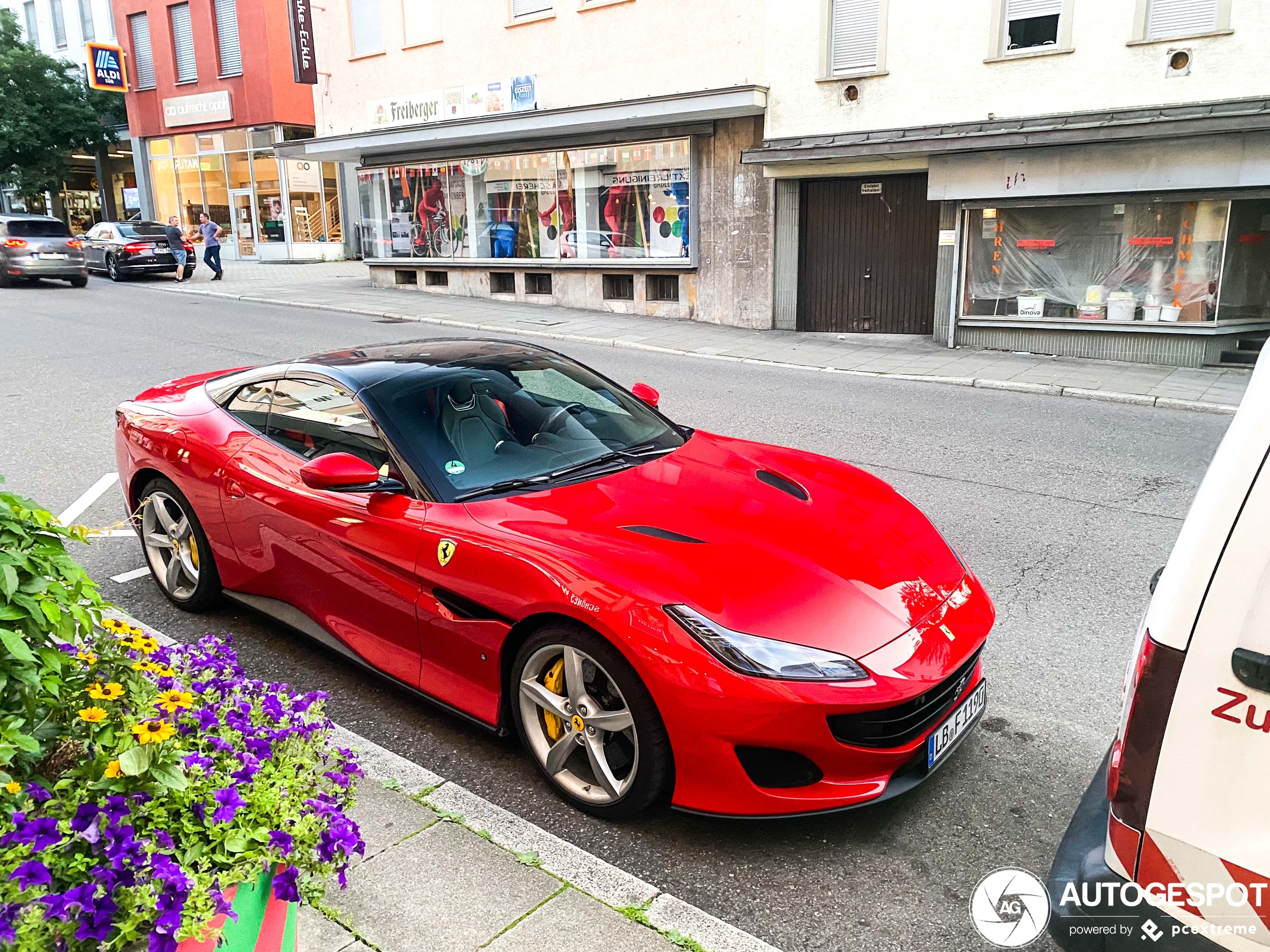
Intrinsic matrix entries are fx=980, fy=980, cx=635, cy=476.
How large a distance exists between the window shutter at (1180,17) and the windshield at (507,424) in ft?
38.8

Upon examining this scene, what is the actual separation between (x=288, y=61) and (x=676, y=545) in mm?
32129

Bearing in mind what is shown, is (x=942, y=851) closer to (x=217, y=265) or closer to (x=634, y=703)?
(x=634, y=703)

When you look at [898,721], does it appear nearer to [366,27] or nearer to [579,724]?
[579,724]

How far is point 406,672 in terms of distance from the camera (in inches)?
153

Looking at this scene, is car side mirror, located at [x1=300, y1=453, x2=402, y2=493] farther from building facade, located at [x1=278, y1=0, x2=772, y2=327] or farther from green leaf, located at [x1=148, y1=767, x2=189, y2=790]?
building facade, located at [x1=278, y1=0, x2=772, y2=327]

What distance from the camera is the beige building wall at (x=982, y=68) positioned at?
1254 centimetres

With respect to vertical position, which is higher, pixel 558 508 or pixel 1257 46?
pixel 1257 46

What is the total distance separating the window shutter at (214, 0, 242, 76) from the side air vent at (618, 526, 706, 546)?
3225 centimetres

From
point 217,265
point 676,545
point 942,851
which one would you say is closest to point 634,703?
point 676,545

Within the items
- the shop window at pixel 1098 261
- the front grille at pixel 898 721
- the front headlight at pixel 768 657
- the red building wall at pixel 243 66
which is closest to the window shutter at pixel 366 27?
the red building wall at pixel 243 66

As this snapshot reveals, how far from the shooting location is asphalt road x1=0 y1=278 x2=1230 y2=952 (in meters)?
3.11

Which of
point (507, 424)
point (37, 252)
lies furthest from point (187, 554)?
point (37, 252)

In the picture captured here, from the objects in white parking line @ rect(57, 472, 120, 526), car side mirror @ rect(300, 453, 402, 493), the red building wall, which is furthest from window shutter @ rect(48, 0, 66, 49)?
car side mirror @ rect(300, 453, 402, 493)

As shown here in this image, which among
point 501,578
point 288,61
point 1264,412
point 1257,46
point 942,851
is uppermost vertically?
point 288,61
